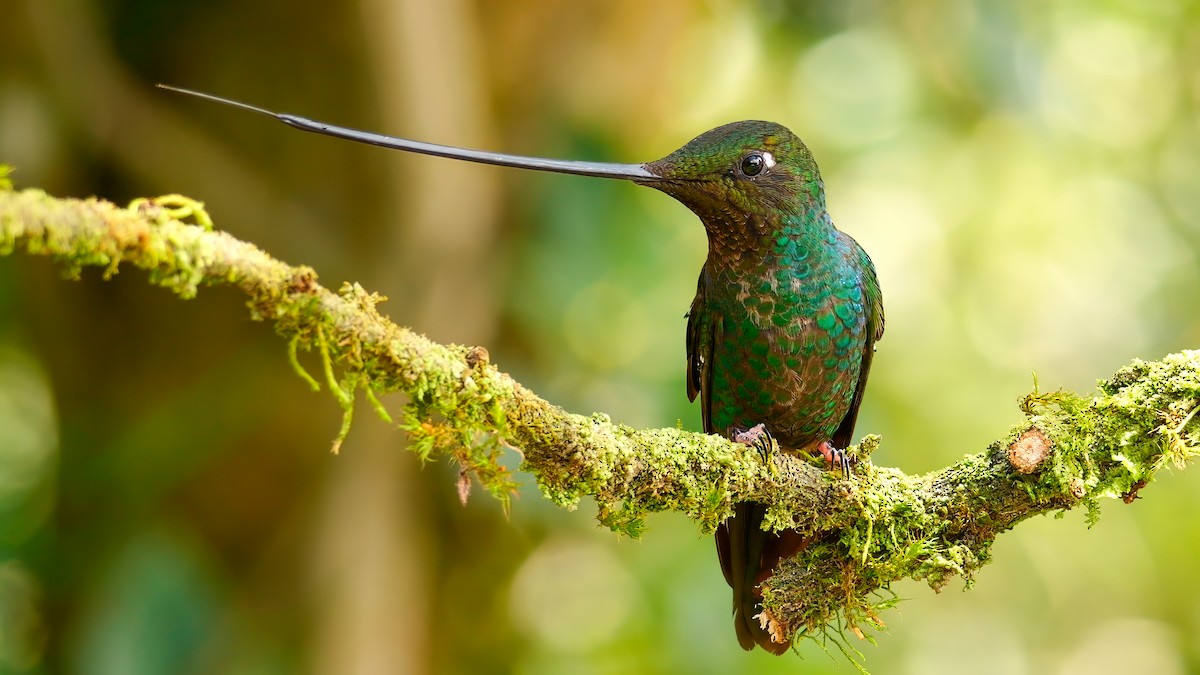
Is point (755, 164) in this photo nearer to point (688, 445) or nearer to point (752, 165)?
point (752, 165)

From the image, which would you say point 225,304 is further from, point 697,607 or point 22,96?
point 697,607

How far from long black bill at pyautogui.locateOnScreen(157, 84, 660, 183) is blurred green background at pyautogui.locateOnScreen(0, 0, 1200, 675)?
1473mm

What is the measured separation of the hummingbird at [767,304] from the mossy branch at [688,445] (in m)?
0.40

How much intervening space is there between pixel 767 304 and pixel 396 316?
1.84 metres

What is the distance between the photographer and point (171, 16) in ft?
16.9

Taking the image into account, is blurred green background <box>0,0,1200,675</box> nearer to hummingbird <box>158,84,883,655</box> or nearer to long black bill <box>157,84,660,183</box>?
hummingbird <box>158,84,883,655</box>

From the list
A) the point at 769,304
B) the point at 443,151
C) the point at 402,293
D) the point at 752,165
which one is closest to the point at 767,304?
the point at 769,304

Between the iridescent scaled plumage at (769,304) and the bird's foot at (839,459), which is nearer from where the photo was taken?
the bird's foot at (839,459)

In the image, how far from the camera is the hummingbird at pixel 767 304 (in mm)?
2918

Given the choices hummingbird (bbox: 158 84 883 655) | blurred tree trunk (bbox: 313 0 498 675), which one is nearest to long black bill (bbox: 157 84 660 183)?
hummingbird (bbox: 158 84 883 655)

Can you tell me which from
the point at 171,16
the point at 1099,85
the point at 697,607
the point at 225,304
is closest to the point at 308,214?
the point at 225,304

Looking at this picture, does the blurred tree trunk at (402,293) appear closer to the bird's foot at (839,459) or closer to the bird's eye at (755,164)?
the bird's eye at (755,164)

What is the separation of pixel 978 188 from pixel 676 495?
571cm

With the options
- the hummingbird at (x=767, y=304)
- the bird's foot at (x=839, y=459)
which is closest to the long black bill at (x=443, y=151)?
the hummingbird at (x=767, y=304)
